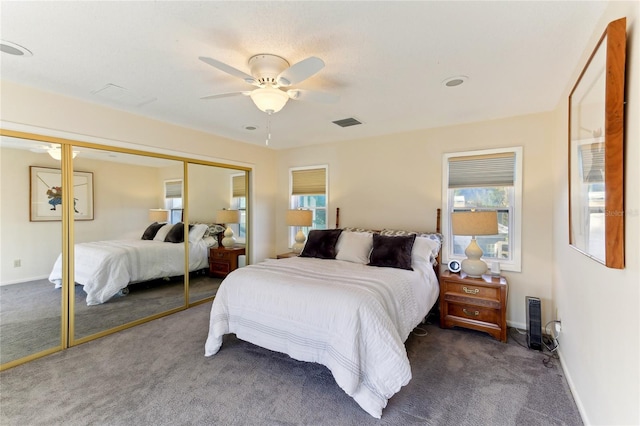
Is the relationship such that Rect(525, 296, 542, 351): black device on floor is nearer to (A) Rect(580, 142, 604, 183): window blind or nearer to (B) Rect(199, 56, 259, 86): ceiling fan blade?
(A) Rect(580, 142, 604, 183): window blind

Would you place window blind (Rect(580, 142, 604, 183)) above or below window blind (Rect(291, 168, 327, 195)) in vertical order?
below

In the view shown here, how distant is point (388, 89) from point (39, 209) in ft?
11.5

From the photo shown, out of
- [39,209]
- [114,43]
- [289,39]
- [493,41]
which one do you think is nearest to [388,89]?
[493,41]

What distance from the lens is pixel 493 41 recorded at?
1839 millimetres

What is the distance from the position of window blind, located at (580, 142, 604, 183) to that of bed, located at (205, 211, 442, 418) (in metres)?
1.48

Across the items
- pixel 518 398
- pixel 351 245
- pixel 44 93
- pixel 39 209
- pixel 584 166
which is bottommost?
pixel 518 398

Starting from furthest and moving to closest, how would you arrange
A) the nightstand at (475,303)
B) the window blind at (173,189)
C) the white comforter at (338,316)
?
1. the window blind at (173,189)
2. the nightstand at (475,303)
3. the white comforter at (338,316)

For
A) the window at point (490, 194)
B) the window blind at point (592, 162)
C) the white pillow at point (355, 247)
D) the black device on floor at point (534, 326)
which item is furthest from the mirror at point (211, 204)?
the window blind at point (592, 162)

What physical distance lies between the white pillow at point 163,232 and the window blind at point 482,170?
3733 mm

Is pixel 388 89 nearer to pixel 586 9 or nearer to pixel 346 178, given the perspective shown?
pixel 586 9

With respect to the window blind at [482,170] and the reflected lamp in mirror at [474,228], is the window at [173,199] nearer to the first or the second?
the reflected lamp in mirror at [474,228]

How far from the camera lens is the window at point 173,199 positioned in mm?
3709

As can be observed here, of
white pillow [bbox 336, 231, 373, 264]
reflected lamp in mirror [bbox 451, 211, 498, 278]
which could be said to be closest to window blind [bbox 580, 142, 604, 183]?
reflected lamp in mirror [bbox 451, 211, 498, 278]

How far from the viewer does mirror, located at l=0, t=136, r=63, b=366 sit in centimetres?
258
